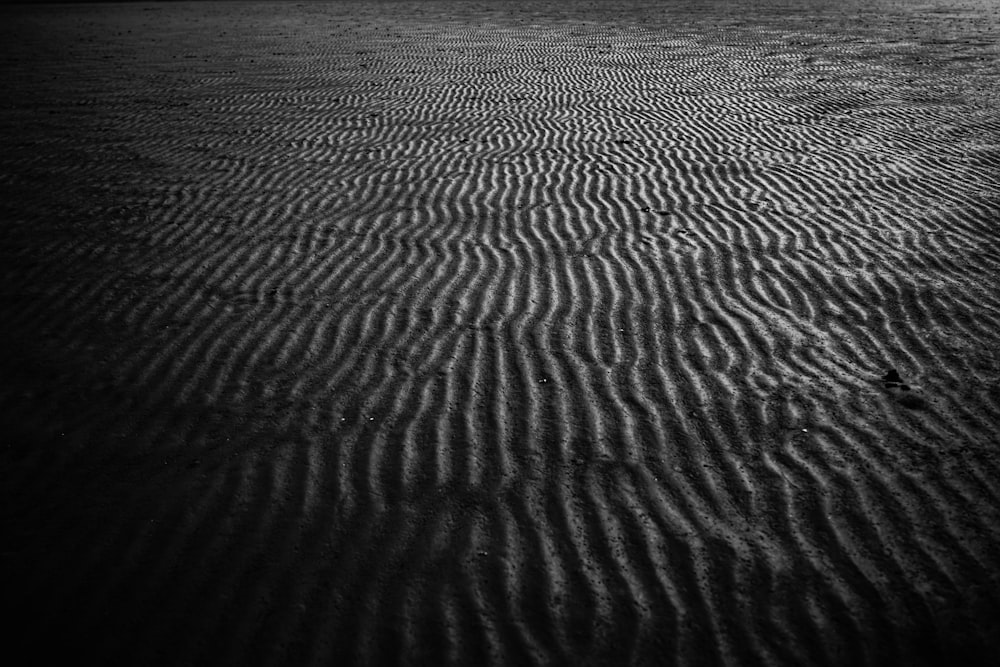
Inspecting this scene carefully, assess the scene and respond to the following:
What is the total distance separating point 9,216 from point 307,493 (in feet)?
19.6

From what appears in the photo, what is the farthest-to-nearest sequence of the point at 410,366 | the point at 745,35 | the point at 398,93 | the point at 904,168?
1. the point at 745,35
2. the point at 398,93
3. the point at 904,168
4. the point at 410,366

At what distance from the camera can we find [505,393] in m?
4.70

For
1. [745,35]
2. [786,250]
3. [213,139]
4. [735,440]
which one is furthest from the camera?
[745,35]

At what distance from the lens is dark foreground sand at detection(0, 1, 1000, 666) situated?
3242 mm

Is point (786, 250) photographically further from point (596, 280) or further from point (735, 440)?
point (735, 440)

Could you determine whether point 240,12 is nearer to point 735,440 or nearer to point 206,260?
point 206,260

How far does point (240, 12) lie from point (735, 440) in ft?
94.6

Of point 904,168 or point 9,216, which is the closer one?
point 9,216

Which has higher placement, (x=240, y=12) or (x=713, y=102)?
(x=240, y=12)

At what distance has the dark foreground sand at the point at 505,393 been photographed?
10.6 ft

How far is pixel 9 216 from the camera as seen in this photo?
7516 mm

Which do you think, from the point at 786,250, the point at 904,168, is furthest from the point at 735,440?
the point at 904,168

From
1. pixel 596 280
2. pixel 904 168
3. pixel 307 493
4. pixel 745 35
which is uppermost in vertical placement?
pixel 745 35

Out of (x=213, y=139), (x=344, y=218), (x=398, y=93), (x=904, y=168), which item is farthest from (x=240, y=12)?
(x=904, y=168)
